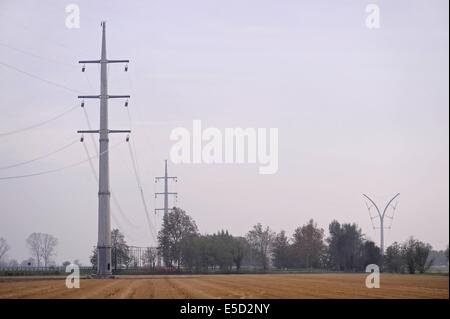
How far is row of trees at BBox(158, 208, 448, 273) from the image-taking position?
131875 mm

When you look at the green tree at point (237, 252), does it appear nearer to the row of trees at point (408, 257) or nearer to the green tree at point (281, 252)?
the green tree at point (281, 252)

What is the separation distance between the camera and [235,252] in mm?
157750

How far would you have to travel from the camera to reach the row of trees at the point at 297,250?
131875 mm

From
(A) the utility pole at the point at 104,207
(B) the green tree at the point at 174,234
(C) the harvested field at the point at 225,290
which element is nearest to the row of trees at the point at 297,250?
(B) the green tree at the point at 174,234

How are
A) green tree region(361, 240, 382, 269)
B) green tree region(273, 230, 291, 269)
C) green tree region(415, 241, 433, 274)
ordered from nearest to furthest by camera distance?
1. green tree region(415, 241, 433, 274)
2. green tree region(361, 240, 382, 269)
3. green tree region(273, 230, 291, 269)

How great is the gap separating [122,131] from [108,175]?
6473 millimetres

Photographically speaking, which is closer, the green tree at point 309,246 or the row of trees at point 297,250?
the row of trees at point 297,250

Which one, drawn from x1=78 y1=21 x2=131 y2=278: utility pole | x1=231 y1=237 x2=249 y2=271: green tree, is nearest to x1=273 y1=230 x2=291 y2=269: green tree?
x1=231 y1=237 x2=249 y2=271: green tree

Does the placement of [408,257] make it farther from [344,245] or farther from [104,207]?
[104,207]

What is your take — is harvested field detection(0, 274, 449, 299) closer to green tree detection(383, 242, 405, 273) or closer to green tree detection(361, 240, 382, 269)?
green tree detection(383, 242, 405, 273)

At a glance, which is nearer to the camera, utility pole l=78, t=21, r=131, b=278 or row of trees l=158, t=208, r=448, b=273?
utility pole l=78, t=21, r=131, b=278

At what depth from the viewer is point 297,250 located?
170625 millimetres
